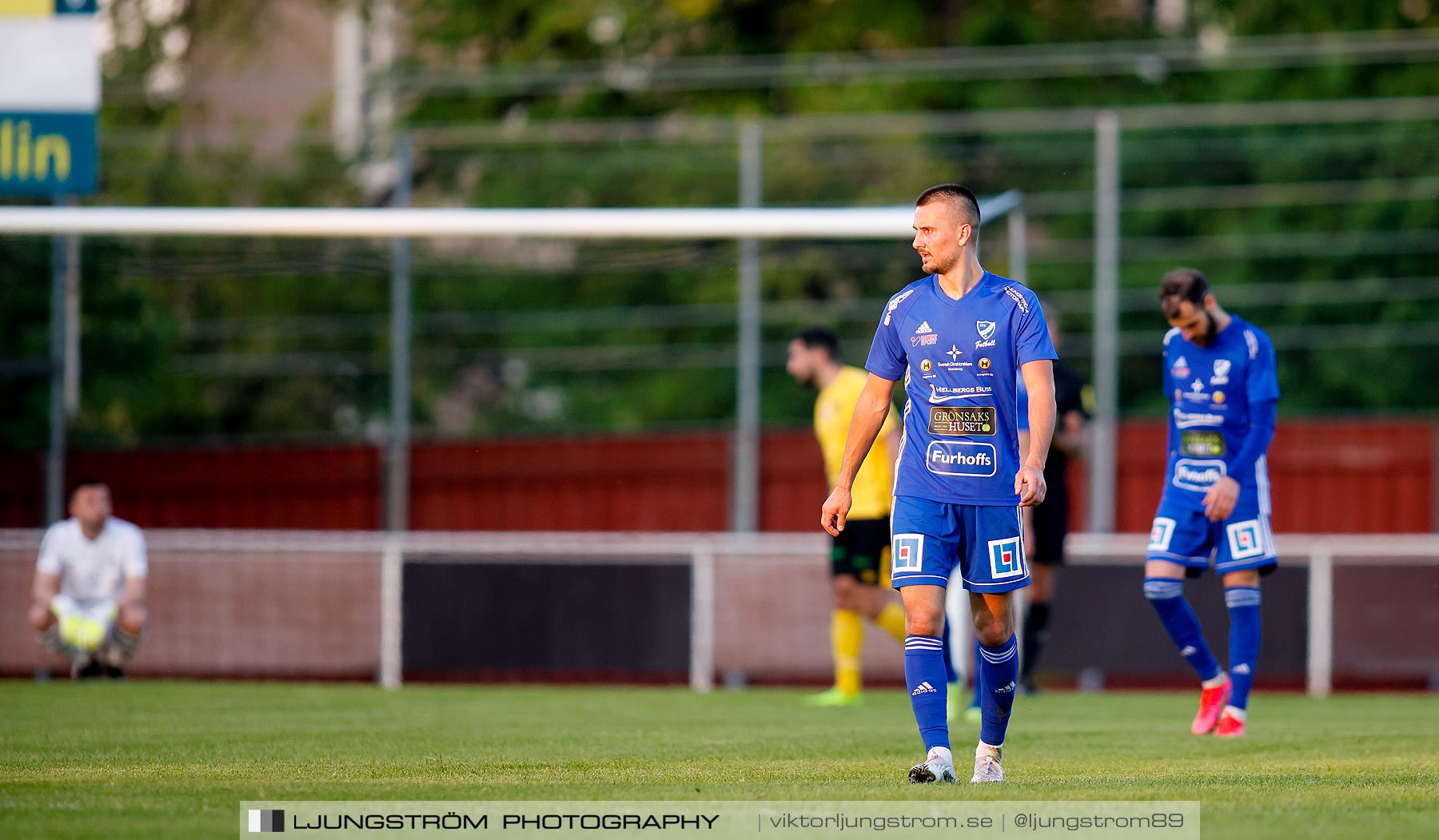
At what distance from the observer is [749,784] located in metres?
6.41

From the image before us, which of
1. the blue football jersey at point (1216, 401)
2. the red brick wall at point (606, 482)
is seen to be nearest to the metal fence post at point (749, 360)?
the red brick wall at point (606, 482)

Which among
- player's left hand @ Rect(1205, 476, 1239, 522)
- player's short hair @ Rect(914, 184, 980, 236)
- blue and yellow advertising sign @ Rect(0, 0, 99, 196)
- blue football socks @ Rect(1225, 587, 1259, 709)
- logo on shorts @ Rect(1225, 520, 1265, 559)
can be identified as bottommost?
blue football socks @ Rect(1225, 587, 1259, 709)

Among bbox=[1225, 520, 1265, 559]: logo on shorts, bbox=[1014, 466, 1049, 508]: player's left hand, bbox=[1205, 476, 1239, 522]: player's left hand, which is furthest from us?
bbox=[1225, 520, 1265, 559]: logo on shorts

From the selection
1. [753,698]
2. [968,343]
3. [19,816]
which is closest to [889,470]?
[753,698]

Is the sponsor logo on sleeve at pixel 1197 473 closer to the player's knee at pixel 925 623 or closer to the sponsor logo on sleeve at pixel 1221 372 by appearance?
the sponsor logo on sleeve at pixel 1221 372

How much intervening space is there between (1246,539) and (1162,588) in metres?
0.45

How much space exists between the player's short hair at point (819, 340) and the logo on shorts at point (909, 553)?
5.10 meters

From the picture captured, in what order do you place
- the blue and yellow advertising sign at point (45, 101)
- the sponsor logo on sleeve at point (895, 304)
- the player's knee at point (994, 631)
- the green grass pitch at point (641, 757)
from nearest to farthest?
the green grass pitch at point (641, 757), the player's knee at point (994, 631), the sponsor logo on sleeve at point (895, 304), the blue and yellow advertising sign at point (45, 101)

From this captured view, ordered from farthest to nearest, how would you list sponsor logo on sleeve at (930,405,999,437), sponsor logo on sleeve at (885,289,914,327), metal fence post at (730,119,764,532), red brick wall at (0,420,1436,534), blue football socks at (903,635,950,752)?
red brick wall at (0,420,1436,534) < metal fence post at (730,119,764,532) < sponsor logo on sleeve at (885,289,914,327) < sponsor logo on sleeve at (930,405,999,437) < blue football socks at (903,635,950,752)

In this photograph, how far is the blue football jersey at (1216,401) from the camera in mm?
9055

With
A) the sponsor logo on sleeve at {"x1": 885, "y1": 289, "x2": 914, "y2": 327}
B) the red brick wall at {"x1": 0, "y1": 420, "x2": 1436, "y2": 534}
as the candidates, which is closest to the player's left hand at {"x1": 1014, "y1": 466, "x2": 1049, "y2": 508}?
the sponsor logo on sleeve at {"x1": 885, "y1": 289, "x2": 914, "y2": 327}

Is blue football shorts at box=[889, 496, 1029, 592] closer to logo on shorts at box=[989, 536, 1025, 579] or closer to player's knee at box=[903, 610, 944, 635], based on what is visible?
logo on shorts at box=[989, 536, 1025, 579]

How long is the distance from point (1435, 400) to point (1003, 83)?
274 inches

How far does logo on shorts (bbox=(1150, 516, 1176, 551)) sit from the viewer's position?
30.1 feet
